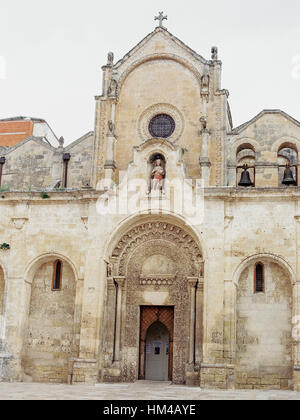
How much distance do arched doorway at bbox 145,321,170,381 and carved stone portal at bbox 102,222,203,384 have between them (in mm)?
613

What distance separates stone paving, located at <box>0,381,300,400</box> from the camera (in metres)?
17.1

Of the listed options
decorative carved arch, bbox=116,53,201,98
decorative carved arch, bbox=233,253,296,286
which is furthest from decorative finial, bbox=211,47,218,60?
decorative carved arch, bbox=233,253,296,286

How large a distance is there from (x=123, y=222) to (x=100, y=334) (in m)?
4.38

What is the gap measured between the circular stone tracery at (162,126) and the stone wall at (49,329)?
6.97 meters

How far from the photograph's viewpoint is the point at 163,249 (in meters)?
24.7

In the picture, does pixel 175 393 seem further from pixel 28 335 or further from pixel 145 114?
pixel 145 114

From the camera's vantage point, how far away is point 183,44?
27062mm

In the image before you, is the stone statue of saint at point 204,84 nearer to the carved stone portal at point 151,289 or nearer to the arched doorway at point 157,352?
the carved stone portal at point 151,289


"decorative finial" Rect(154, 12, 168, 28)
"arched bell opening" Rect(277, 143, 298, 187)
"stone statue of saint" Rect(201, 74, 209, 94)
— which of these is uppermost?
"decorative finial" Rect(154, 12, 168, 28)

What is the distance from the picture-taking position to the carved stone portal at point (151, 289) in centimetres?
2356

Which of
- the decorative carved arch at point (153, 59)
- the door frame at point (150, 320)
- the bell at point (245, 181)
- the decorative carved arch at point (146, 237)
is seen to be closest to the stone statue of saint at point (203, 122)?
the decorative carved arch at point (153, 59)

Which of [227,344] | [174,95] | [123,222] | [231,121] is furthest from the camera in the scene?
[231,121]

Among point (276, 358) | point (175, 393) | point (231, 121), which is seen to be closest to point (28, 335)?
point (175, 393)

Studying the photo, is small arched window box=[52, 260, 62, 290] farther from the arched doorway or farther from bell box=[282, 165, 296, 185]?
bell box=[282, 165, 296, 185]
